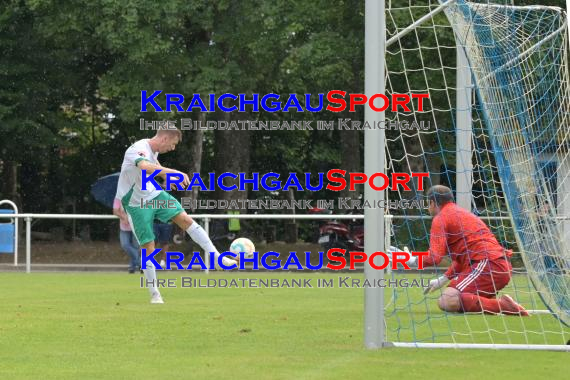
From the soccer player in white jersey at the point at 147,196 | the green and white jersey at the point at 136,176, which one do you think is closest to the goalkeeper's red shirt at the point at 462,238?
the soccer player in white jersey at the point at 147,196

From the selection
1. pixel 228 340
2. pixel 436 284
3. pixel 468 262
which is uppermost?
pixel 468 262

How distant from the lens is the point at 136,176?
13977mm

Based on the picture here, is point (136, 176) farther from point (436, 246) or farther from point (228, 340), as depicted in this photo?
point (228, 340)

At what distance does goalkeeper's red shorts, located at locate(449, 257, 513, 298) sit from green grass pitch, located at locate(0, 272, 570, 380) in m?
0.30

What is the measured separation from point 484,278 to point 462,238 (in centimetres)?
44

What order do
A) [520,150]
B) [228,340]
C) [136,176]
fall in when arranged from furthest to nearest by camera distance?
1. [136,176]
2. [520,150]
3. [228,340]

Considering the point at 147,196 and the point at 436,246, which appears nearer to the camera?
the point at 436,246

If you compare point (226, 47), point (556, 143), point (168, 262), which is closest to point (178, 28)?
point (226, 47)

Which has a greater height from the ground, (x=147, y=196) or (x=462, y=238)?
(x=147, y=196)

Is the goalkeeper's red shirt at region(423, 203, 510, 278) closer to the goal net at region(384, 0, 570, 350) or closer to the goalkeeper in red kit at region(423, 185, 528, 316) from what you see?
the goalkeeper in red kit at region(423, 185, 528, 316)

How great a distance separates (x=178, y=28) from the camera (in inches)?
1252

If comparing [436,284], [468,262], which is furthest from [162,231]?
[468,262]

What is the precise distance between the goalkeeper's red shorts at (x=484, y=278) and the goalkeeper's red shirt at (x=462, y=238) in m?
0.07

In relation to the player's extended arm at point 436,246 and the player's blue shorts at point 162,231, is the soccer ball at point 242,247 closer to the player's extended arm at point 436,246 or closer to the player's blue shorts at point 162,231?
the player's extended arm at point 436,246
